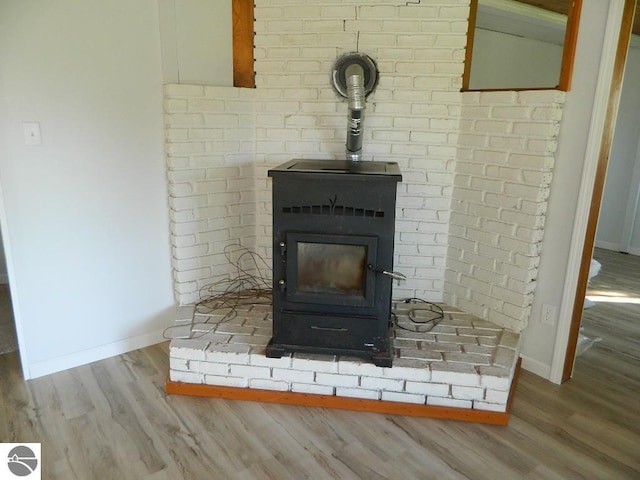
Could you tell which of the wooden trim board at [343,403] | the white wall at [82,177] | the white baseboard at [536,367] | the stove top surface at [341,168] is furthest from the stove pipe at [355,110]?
the white baseboard at [536,367]

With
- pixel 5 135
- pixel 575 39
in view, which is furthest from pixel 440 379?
pixel 5 135

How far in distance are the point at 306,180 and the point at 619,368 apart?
209 centimetres

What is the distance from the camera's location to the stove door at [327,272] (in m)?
2.07

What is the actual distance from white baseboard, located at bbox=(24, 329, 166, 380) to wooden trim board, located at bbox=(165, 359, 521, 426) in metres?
0.52

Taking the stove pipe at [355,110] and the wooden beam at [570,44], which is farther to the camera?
the stove pipe at [355,110]

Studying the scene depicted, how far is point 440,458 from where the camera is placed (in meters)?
1.87

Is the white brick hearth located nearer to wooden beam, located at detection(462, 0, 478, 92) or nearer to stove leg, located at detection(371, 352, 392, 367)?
stove leg, located at detection(371, 352, 392, 367)

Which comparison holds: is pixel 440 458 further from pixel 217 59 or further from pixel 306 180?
pixel 217 59

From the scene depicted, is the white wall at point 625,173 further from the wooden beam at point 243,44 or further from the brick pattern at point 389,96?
the wooden beam at point 243,44

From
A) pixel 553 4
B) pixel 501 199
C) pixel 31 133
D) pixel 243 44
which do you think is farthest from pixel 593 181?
pixel 31 133

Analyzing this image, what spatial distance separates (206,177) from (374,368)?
1416 millimetres

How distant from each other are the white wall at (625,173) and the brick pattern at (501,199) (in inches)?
134

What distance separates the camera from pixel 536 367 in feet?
8.18

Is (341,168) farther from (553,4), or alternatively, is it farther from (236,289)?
(553,4)
